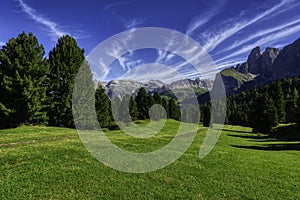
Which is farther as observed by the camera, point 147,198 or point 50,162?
point 50,162

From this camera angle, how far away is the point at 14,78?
40406mm

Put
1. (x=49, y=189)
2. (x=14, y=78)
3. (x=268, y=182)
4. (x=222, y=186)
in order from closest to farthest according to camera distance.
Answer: (x=49, y=189) → (x=222, y=186) → (x=268, y=182) → (x=14, y=78)

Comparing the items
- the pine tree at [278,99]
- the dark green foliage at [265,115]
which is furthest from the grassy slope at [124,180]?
the pine tree at [278,99]

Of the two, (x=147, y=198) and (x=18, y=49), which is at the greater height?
(x=18, y=49)

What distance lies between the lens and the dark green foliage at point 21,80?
40219 millimetres

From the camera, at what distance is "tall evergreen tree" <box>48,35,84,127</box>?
171ft

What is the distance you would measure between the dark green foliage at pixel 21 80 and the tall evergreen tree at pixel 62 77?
5637 millimetres

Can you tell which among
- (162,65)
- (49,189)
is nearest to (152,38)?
(162,65)

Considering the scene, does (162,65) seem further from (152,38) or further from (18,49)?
(18,49)

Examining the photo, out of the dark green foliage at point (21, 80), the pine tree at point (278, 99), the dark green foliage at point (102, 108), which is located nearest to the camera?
the dark green foliage at point (21, 80)

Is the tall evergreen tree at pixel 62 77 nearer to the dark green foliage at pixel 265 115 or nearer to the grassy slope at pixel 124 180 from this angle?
the grassy slope at pixel 124 180

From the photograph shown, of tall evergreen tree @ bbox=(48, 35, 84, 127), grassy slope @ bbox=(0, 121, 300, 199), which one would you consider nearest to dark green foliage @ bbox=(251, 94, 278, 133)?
tall evergreen tree @ bbox=(48, 35, 84, 127)

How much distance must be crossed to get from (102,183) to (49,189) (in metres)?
3.21

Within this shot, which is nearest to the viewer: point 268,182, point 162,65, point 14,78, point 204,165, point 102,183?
point 102,183
